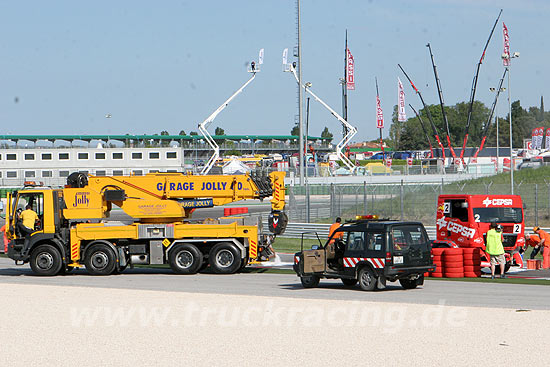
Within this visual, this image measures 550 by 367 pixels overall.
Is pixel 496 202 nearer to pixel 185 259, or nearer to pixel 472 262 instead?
pixel 472 262

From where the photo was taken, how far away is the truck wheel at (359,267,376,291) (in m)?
18.2

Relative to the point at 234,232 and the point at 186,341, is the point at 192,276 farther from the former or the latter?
the point at 186,341

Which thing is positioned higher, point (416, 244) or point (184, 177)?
point (184, 177)

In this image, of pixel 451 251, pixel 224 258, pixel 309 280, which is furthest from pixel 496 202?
pixel 224 258

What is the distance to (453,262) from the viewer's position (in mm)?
21219

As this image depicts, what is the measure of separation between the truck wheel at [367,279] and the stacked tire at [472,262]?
14.3 feet

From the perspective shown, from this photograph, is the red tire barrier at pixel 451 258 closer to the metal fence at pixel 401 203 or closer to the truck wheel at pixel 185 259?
the truck wheel at pixel 185 259

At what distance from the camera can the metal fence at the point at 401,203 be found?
36.4 m

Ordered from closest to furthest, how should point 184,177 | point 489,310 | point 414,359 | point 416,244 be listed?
point 414,359 < point 489,310 < point 416,244 < point 184,177

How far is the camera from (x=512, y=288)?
18.8 m

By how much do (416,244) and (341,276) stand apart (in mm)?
2002

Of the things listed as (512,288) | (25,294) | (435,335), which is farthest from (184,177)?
(435,335)

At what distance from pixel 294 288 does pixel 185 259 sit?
176 inches

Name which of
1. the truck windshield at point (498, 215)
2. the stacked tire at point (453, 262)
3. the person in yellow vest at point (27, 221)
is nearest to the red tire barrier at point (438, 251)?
the stacked tire at point (453, 262)
